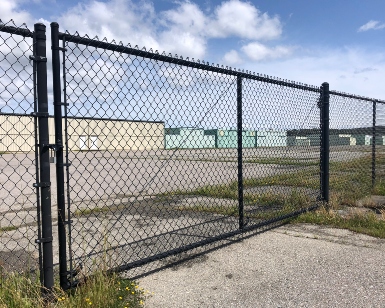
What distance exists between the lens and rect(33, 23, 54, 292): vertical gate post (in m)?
2.79

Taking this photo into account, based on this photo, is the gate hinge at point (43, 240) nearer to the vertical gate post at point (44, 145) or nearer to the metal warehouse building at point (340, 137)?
the vertical gate post at point (44, 145)

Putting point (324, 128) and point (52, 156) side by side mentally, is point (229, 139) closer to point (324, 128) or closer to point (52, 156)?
point (324, 128)

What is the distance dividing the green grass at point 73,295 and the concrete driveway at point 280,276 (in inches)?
10.5

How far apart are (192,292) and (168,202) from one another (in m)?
4.64

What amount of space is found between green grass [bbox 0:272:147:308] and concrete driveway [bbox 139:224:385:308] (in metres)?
0.27

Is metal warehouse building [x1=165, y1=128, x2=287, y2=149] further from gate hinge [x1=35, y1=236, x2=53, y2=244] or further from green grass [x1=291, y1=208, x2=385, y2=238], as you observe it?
gate hinge [x1=35, y1=236, x2=53, y2=244]

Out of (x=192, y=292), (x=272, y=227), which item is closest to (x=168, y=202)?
(x=272, y=227)

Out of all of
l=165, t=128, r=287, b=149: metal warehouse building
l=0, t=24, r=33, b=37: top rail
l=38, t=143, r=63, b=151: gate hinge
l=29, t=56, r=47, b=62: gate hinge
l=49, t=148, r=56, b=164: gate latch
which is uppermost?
l=0, t=24, r=33, b=37: top rail

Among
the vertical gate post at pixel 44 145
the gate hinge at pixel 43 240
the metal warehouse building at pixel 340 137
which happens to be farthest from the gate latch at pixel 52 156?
the metal warehouse building at pixel 340 137

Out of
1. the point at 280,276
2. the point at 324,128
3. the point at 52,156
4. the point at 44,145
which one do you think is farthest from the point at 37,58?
the point at 324,128

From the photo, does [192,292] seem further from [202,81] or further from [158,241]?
[202,81]

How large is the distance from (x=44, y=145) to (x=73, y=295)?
127 cm

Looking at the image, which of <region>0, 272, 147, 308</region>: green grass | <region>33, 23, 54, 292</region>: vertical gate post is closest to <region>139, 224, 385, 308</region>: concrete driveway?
<region>0, 272, 147, 308</region>: green grass

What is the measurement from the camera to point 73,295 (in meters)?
3.00
